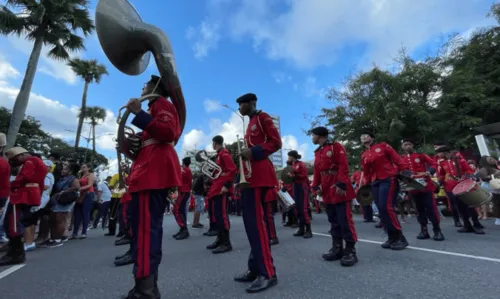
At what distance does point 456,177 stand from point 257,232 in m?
5.73

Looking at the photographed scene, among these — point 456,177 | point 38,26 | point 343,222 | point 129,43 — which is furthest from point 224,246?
point 38,26

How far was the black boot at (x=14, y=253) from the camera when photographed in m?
4.43

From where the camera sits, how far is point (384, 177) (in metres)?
5.07

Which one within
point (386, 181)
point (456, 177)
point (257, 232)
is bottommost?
point (257, 232)

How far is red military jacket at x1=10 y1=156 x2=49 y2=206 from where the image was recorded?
15.3 feet

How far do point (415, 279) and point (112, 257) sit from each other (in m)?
4.31

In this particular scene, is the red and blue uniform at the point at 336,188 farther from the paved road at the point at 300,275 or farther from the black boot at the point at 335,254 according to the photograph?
the paved road at the point at 300,275

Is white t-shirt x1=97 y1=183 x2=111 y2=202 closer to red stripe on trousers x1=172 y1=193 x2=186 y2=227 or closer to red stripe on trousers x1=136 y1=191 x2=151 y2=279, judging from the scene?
red stripe on trousers x1=172 y1=193 x2=186 y2=227

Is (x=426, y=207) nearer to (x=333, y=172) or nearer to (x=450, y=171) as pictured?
(x=450, y=171)

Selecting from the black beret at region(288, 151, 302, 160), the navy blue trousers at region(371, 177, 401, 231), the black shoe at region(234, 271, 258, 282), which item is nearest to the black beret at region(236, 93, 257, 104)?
the black shoe at region(234, 271, 258, 282)

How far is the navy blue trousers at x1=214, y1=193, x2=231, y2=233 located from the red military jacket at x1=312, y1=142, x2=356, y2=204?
1953 mm

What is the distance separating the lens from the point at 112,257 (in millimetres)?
4969

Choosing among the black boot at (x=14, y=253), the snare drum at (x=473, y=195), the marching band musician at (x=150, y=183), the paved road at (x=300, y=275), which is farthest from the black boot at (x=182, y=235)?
the snare drum at (x=473, y=195)

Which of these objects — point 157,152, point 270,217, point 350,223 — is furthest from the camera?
point 270,217
